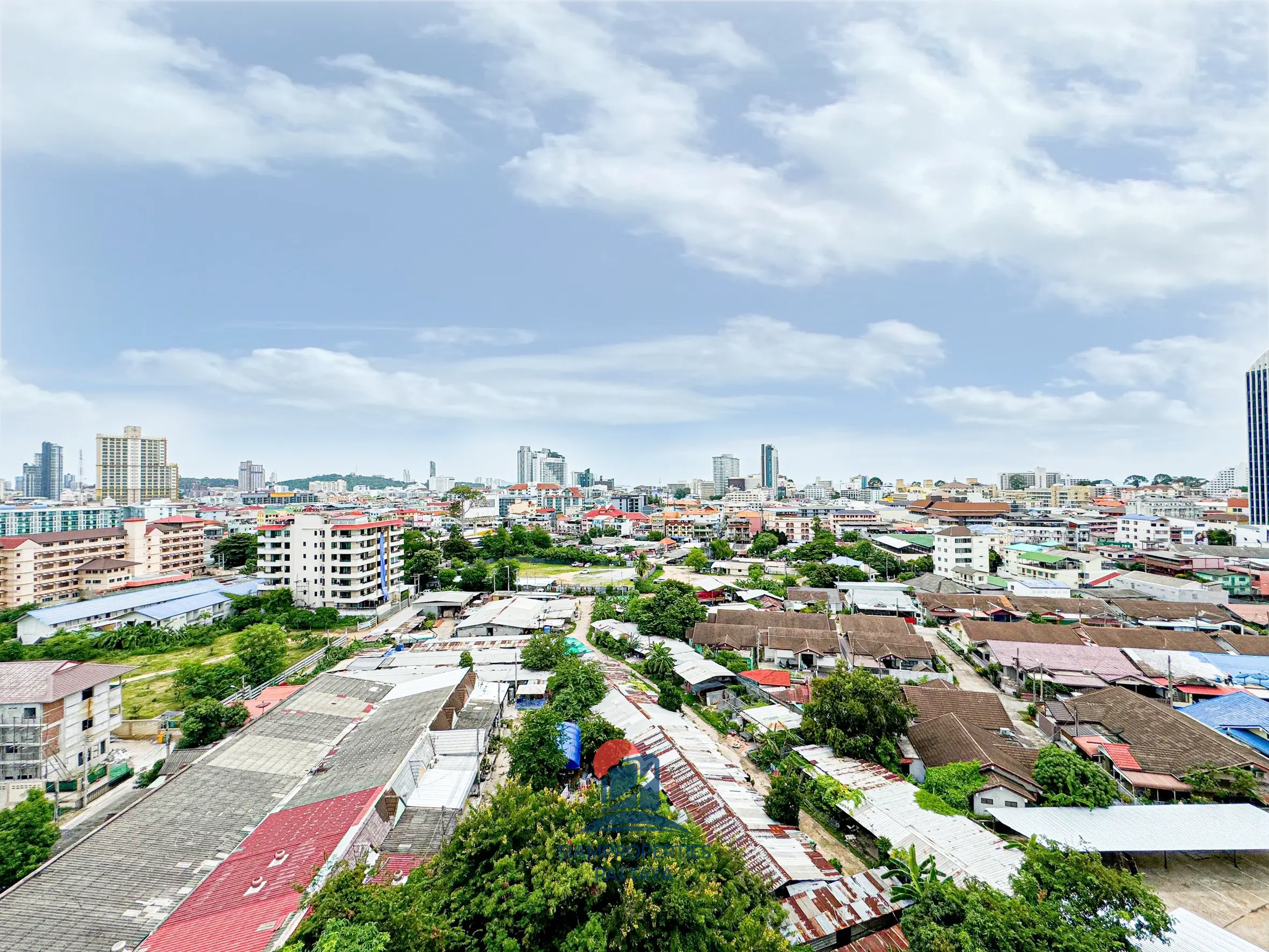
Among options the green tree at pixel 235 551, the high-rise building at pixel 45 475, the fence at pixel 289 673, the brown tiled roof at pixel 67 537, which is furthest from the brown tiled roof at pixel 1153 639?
the high-rise building at pixel 45 475

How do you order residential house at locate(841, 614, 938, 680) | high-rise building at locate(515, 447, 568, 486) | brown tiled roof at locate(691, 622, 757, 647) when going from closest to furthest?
residential house at locate(841, 614, 938, 680)
brown tiled roof at locate(691, 622, 757, 647)
high-rise building at locate(515, 447, 568, 486)

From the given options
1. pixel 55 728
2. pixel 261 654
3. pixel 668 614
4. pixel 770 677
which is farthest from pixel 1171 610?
pixel 55 728

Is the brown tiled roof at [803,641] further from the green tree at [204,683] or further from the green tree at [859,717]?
the green tree at [204,683]

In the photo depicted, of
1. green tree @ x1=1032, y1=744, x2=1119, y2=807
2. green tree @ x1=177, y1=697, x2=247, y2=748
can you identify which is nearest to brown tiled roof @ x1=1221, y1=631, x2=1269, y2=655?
green tree @ x1=1032, y1=744, x2=1119, y2=807

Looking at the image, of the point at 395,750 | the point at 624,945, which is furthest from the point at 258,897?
the point at 624,945

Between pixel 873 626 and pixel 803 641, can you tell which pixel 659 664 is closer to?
pixel 803 641

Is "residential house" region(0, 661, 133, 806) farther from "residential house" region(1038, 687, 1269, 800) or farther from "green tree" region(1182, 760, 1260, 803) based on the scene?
"green tree" region(1182, 760, 1260, 803)
